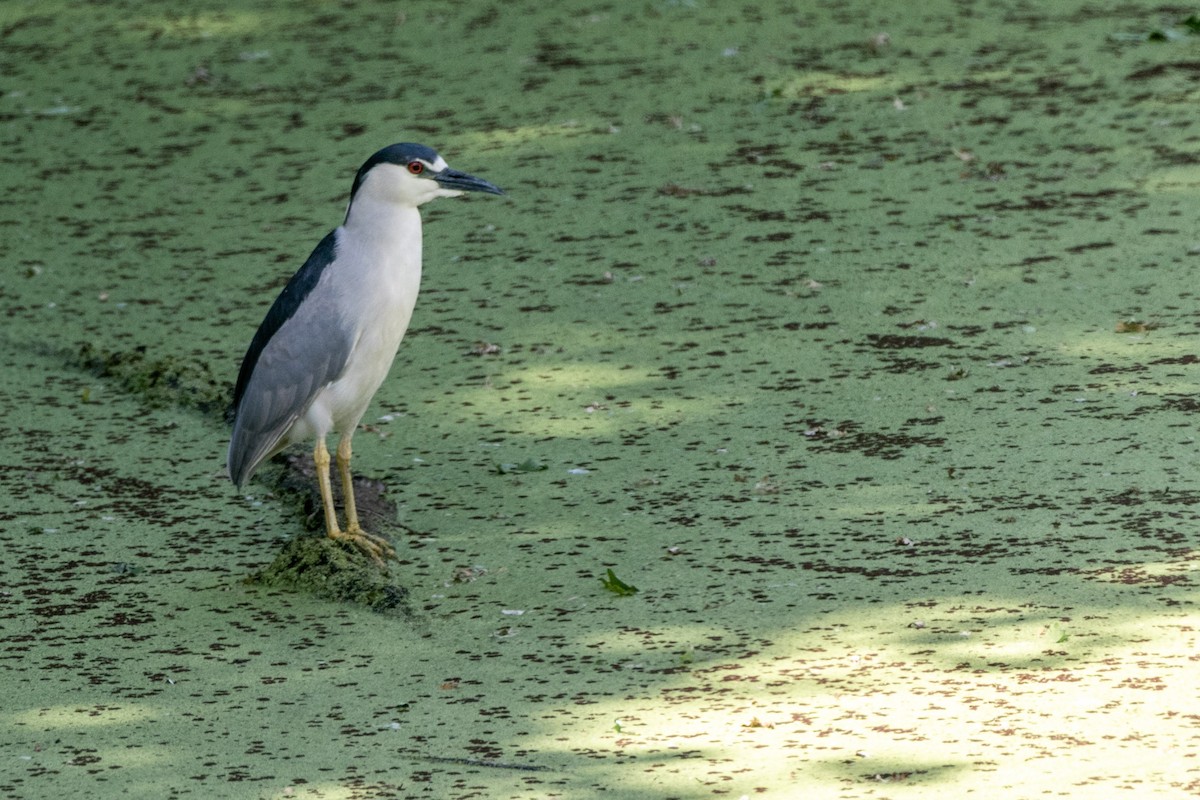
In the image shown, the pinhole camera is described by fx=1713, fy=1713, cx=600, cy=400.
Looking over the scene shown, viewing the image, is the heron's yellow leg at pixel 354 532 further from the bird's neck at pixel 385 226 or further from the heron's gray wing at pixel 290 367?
the bird's neck at pixel 385 226

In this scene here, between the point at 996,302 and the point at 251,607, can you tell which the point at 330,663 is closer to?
the point at 251,607

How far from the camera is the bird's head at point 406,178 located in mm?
2916

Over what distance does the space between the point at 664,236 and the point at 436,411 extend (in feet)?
3.25

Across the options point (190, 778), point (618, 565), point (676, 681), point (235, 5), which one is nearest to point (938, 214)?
point (618, 565)

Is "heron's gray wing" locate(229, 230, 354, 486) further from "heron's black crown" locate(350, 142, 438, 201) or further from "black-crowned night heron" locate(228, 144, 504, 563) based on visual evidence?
"heron's black crown" locate(350, 142, 438, 201)

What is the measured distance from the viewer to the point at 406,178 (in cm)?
292

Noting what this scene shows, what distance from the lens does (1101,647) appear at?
7.48 ft

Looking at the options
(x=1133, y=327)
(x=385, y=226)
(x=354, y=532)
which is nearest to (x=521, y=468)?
(x=354, y=532)

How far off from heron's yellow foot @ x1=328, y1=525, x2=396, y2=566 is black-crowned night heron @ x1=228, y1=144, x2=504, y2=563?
0.11 m

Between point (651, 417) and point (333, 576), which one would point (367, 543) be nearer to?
point (333, 576)

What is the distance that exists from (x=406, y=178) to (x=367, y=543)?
2.06ft

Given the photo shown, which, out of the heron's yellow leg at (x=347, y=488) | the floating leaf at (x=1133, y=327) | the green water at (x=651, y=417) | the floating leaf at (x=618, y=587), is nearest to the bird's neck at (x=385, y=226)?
the heron's yellow leg at (x=347, y=488)

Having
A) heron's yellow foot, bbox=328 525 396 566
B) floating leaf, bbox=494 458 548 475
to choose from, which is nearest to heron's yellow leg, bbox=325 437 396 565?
heron's yellow foot, bbox=328 525 396 566

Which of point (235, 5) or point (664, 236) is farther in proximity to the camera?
point (235, 5)
